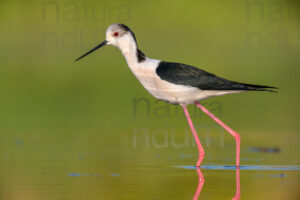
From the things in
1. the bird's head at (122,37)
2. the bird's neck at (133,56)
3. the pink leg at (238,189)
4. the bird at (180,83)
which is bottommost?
the pink leg at (238,189)

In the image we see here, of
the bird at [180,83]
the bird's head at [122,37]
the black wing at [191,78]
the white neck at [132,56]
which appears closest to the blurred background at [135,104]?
the bird at [180,83]

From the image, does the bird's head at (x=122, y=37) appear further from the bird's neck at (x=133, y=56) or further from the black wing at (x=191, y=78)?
the black wing at (x=191, y=78)

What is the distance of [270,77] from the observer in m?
18.9

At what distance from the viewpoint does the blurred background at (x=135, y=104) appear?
796cm

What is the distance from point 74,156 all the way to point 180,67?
167 cm

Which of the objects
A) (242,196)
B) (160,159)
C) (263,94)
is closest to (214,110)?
(263,94)

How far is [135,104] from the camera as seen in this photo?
1630cm

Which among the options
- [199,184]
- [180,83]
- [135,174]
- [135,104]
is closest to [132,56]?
[180,83]

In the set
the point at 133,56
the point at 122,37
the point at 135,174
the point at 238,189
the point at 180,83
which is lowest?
the point at 238,189

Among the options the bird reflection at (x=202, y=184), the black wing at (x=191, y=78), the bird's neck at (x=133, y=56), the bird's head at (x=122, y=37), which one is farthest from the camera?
the bird's head at (x=122, y=37)

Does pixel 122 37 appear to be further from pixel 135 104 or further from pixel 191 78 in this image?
pixel 135 104

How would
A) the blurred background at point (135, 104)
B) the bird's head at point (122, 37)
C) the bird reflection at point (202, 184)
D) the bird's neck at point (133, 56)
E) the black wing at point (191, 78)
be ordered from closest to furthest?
the bird reflection at point (202, 184)
the blurred background at point (135, 104)
the black wing at point (191, 78)
the bird's neck at point (133, 56)
the bird's head at point (122, 37)

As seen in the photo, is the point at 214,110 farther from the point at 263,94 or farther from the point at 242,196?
the point at 242,196

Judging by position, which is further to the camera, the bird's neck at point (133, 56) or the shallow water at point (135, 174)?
the bird's neck at point (133, 56)
